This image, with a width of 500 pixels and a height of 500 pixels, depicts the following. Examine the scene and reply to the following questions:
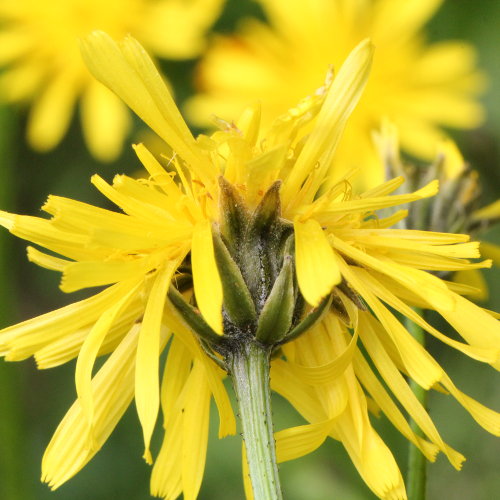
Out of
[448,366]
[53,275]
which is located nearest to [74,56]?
[53,275]

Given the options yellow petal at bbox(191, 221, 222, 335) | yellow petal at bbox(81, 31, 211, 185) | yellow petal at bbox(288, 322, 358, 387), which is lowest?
yellow petal at bbox(288, 322, 358, 387)

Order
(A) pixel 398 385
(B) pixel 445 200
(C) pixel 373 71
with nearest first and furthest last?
(A) pixel 398 385
(B) pixel 445 200
(C) pixel 373 71

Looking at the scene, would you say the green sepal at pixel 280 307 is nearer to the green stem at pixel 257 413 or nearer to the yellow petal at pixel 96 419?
the green stem at pixel 257 413

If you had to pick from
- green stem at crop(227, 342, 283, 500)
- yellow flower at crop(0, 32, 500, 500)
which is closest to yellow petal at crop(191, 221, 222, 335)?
yellow flower at crop(0, 32, 500, 500)

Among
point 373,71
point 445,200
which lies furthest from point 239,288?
point 373,71

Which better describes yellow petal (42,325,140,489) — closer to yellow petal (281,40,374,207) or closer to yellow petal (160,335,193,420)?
yellow petal (160,335,193,420)

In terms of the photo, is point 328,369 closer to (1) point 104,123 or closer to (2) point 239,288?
(2) point 239,288

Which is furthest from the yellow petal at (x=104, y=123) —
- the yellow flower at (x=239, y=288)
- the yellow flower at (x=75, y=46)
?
the yellow flower at (x=239, y=288)
